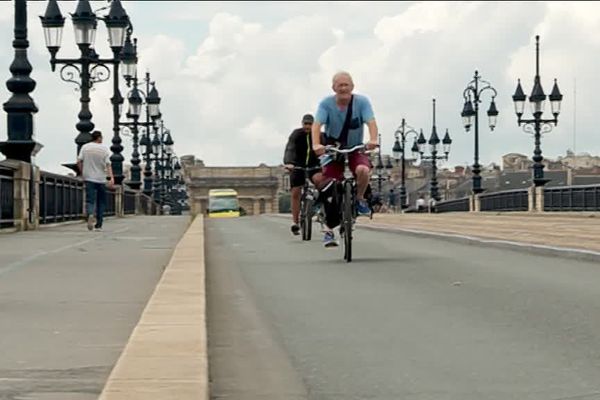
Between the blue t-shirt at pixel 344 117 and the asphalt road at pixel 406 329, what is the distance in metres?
1.44

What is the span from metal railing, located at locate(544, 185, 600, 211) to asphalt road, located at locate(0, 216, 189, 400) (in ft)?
81.5

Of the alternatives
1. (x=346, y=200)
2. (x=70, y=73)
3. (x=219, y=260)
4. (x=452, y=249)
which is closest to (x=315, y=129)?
(x=346, y=200)

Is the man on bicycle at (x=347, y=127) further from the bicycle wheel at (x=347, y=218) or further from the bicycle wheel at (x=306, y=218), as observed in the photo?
the bicycle wheel at (x=306, y=218)

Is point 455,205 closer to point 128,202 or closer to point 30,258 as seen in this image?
point 128,202

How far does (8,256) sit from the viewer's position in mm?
14961

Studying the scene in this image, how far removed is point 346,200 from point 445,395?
27.1 ft

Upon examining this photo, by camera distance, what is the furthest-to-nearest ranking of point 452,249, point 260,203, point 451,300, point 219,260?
point 260,203 → point 452,249 → point 219,260 → point 451,300

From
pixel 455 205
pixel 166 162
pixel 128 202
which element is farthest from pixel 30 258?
pixel 166 162

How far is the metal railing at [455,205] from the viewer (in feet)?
216

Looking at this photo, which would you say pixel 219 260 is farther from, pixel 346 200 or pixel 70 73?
pixel 70 73

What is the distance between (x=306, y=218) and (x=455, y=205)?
5133 cm

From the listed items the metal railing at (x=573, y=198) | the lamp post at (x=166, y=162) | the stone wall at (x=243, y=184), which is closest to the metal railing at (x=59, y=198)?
the metal railing at (x=573, y=198)

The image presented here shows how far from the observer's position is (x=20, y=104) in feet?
77.7

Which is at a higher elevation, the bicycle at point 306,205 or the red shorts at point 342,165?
the red shorts at point 342,165
